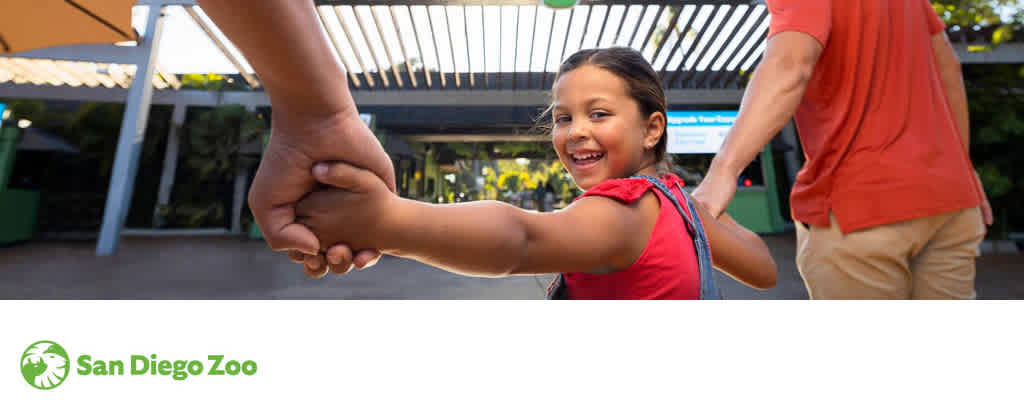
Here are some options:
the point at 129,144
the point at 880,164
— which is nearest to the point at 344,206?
the point at 880,164

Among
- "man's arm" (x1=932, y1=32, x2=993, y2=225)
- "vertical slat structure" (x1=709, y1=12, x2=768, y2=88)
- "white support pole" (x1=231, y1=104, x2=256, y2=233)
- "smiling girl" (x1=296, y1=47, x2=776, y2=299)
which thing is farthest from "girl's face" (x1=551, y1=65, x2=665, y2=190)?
"white support pole" (x1=231, y1=104, x2=256, y2=233)

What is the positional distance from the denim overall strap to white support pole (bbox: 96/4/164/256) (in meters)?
9.10

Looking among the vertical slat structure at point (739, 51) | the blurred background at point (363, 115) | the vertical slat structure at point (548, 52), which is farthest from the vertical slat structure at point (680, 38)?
the vertical slat structure at point (548, 52)

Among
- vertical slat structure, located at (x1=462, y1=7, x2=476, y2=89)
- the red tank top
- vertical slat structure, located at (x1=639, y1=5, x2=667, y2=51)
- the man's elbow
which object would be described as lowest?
the red tank top

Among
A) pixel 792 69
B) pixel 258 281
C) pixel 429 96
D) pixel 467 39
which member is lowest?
pixel 258 281

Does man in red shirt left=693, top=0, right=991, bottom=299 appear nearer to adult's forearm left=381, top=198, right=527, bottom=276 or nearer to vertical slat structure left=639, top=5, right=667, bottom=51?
adult's forearm left=381, top=198, right=527, bottom=276

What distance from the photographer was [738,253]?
109 cm

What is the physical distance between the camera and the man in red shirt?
4.10ft

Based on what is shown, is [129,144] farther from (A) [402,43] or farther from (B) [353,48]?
(A) [402,43]

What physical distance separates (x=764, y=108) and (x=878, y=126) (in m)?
0.41

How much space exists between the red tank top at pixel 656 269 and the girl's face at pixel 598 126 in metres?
0.14

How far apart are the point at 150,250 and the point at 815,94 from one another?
10.0 metres
